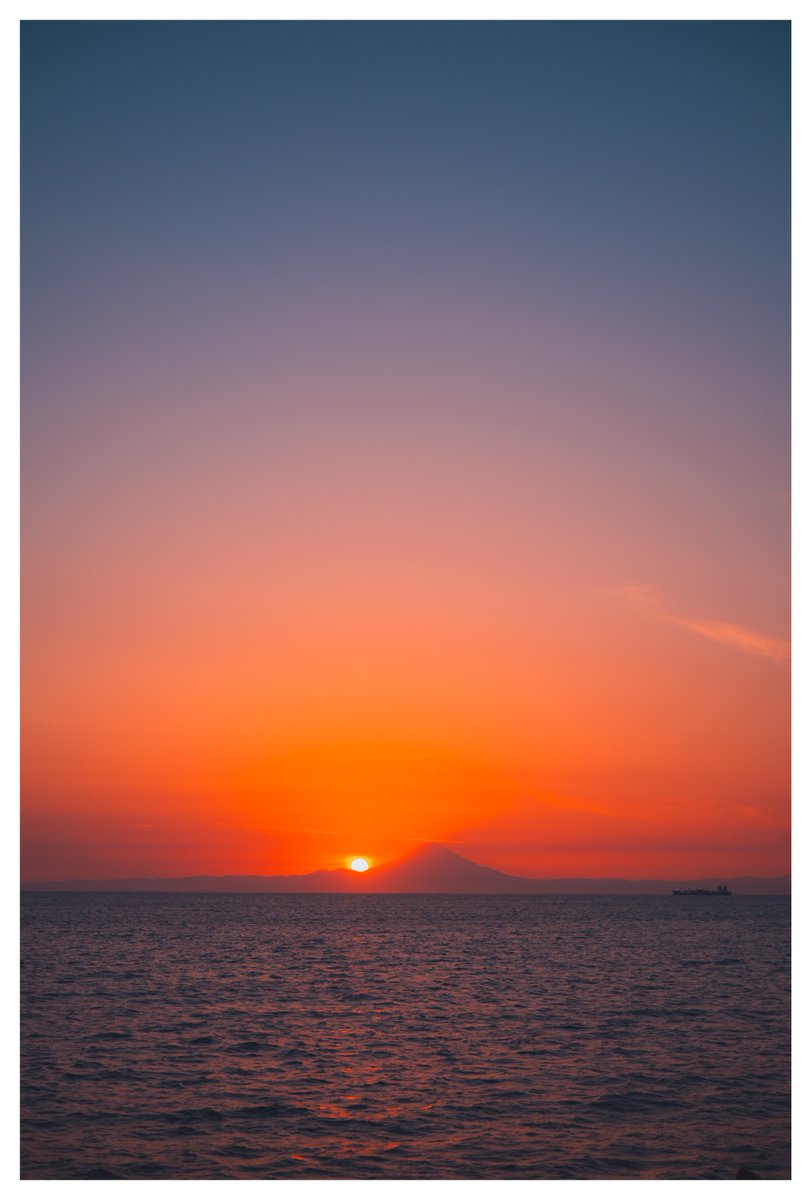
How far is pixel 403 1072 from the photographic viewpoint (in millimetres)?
31594

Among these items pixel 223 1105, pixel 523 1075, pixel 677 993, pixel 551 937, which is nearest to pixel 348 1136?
pixel 223 1105

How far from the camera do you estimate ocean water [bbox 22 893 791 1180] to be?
22562 millimetres

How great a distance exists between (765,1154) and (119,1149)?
49.0 feet

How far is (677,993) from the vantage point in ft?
179

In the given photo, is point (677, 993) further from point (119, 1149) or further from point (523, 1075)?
point (119, 1149)

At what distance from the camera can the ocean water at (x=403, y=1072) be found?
2256cm
